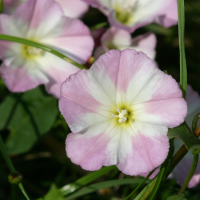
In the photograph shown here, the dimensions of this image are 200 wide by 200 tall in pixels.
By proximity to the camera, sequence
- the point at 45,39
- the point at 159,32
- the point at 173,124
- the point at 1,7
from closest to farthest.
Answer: the point at 173,124 → the point at 1,7 → the point at 45,39 → the point at 159,32

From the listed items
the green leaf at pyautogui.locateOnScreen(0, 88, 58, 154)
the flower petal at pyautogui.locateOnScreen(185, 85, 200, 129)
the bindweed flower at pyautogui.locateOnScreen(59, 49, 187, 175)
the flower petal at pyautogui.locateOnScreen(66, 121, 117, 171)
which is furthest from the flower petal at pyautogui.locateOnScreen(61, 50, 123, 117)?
the green leaf at pyautogui.locateOnScreen(0, 88, 58, 154)

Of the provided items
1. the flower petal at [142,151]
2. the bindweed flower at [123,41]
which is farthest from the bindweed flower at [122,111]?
the bindweed flower at [123,41]

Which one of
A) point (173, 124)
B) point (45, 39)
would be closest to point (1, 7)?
point (45, 39)

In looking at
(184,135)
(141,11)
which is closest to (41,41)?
(141,11)

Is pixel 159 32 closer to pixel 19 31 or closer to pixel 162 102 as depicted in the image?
pixel 19 31

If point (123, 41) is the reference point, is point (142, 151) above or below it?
below

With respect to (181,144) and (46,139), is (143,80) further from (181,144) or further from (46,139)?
(46,139)

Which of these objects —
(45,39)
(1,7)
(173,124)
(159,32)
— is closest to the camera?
(173,124)
